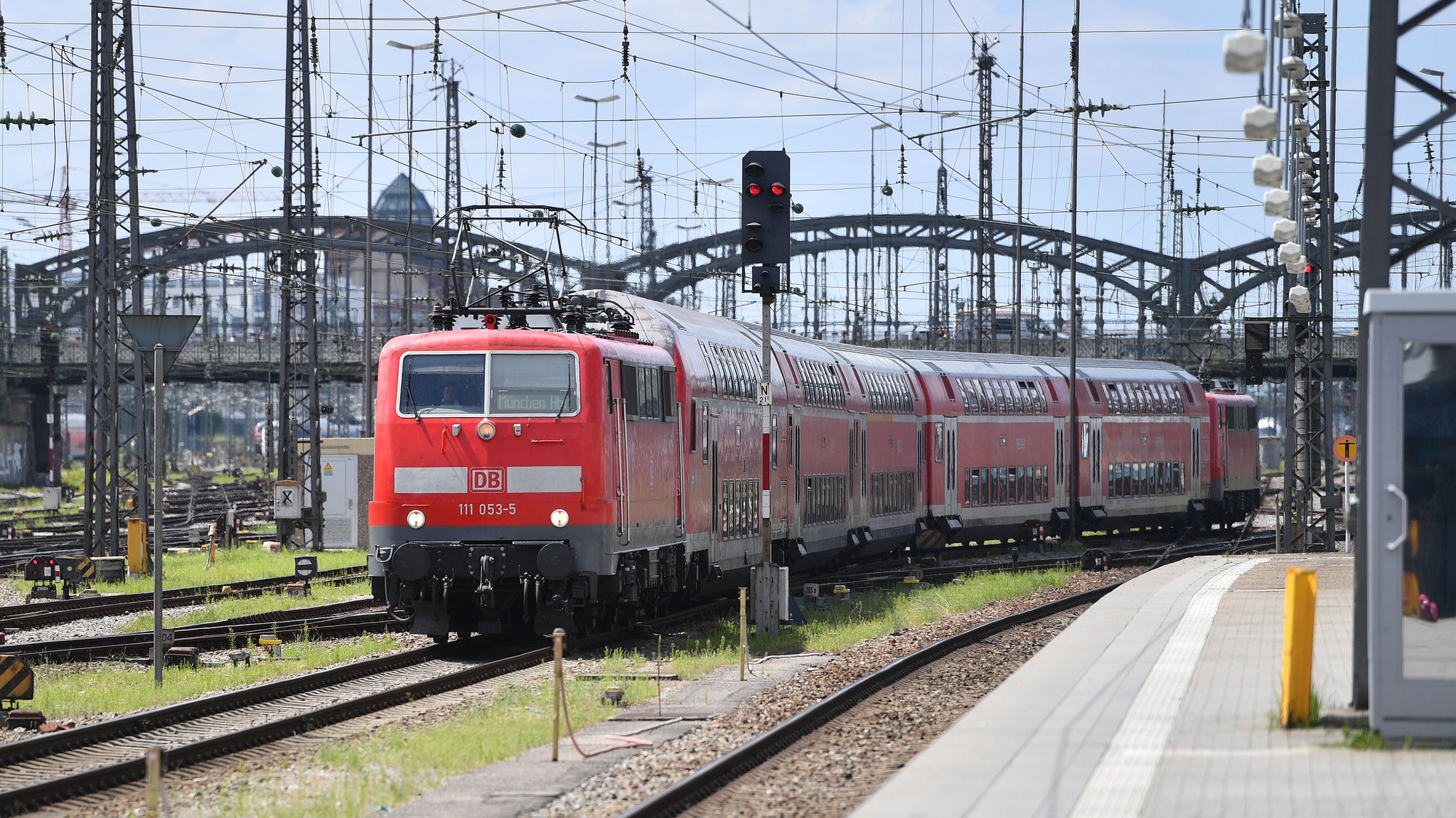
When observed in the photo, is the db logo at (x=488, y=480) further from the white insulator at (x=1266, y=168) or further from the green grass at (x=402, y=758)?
the white insulator at (x=1266, y=168)

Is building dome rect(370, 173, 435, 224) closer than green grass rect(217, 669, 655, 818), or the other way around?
green grass rect(217, 669, 655, 818)

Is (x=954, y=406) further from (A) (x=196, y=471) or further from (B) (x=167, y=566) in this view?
(A) (x=196, y=471)

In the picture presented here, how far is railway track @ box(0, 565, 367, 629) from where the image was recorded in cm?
2286

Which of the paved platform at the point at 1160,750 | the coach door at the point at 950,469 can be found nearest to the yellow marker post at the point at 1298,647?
the paved platform at the point at 1160,750

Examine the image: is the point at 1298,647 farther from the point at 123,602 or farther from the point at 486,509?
the point at 123,602

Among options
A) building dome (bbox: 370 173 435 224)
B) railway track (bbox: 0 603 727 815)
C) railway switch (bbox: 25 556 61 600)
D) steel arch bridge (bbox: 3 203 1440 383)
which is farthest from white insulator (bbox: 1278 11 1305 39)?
building dome (bbox: 370 173 435 224)

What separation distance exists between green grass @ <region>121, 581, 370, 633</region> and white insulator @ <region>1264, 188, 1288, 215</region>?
580 inches

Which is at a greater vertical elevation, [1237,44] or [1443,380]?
[1237,44]

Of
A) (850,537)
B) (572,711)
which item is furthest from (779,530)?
(572,711)

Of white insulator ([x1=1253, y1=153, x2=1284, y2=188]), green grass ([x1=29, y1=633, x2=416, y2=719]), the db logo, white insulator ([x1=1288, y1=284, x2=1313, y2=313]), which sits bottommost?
green grass ([x1=29, y1=633, x2=416, y2=719])

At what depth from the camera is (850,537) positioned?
32031mm

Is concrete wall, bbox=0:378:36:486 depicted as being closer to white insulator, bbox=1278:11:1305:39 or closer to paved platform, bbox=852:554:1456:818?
white insulator, bbox=1278:11:1305:39

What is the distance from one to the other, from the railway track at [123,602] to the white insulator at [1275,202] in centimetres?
1583

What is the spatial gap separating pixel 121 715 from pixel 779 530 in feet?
45.9
